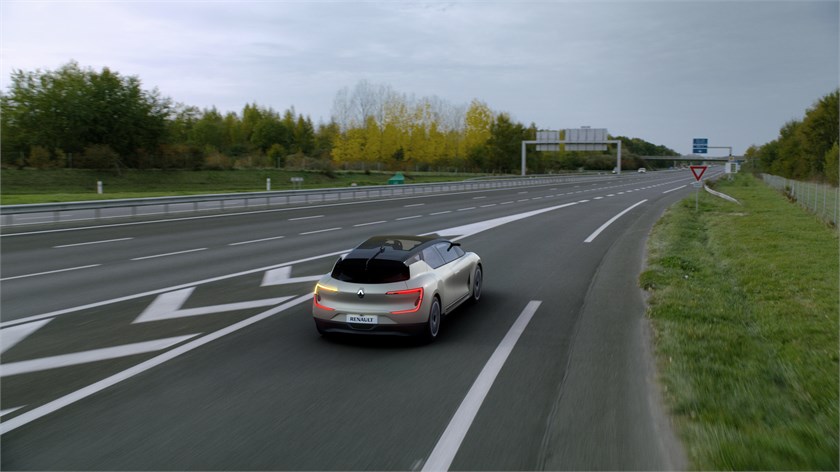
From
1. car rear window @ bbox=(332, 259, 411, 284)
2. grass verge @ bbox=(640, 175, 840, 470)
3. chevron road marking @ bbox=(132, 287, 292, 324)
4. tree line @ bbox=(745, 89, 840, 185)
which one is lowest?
chevron road marking @ bbox=(132, 287, 292, 324)

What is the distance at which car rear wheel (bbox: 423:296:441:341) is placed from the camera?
7.65 m

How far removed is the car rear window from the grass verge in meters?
3.10

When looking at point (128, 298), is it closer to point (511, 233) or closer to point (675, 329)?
point (675, 329)

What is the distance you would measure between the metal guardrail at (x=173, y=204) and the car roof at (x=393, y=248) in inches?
719

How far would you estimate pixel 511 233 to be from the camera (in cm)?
1992

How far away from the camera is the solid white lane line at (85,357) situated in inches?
266

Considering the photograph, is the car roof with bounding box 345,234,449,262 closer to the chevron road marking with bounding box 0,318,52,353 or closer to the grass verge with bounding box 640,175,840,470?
the grass verge with bounding box 640,175,840,470

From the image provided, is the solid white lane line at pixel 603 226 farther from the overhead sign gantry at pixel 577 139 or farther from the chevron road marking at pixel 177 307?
the overhead sign gantry at pixel 577 139

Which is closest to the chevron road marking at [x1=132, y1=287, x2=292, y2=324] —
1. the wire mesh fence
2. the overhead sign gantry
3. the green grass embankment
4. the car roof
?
the car roof

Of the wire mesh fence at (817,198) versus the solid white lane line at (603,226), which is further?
the wire mesh fence at (817,198)

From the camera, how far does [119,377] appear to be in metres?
6.44

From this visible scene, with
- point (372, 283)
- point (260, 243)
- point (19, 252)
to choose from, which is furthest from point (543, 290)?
point (19, 252)

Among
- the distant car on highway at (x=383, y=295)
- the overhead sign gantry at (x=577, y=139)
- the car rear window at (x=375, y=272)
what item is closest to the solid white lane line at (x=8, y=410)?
the distant car on highway at (x=383, y=295)

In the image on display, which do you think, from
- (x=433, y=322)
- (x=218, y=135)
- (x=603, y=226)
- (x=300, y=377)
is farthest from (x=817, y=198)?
(x=218, y=135)
